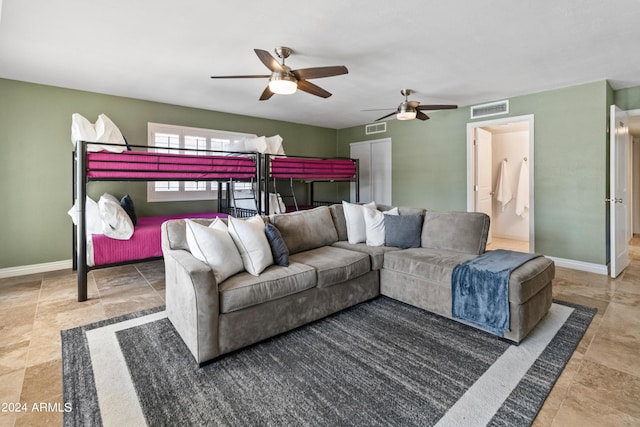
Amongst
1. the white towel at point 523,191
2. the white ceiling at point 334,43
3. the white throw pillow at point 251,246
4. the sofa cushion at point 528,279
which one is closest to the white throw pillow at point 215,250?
the white throw pillow at point 251,246

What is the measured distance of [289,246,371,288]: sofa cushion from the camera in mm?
2713

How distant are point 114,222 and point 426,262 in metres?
3.24

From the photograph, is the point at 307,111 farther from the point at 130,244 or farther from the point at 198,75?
the point at 130,244

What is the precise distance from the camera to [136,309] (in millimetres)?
3037

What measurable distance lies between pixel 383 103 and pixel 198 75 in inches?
114

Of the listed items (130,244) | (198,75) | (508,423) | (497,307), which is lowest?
(508,423)

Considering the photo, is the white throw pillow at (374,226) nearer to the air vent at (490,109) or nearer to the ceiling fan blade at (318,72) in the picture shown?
the ceiling fan blade at (318,72)

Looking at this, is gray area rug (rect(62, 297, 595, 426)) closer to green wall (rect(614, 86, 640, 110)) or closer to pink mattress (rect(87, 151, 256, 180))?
pink mattress (rect(87, 151, 256, 180))

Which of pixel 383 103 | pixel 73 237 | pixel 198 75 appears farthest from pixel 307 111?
pixel 73 237

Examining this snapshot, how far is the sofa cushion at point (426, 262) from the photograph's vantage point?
9.05 ft

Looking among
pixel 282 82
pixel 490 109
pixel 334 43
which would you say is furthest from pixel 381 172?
pixel 282 82

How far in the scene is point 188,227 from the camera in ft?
8.01

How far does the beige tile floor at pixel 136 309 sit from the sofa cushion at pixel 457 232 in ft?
3.66

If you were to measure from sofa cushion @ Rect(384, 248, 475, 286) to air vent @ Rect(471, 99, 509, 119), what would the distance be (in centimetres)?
310
